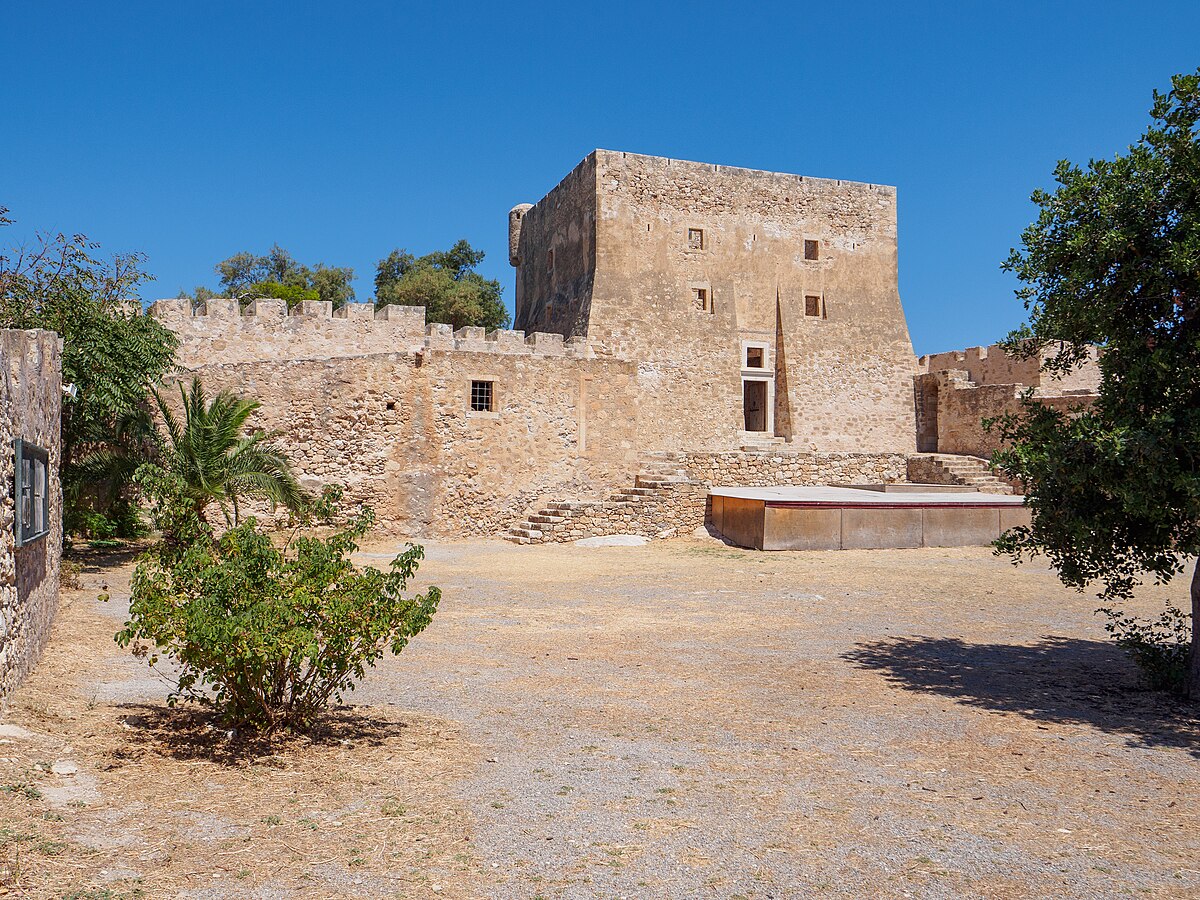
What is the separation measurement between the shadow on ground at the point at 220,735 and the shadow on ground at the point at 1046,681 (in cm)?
444

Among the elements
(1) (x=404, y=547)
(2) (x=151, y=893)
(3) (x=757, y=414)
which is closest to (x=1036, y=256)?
(2) (x=151, y=893)

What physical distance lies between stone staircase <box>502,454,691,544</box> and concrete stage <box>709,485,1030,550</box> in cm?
169

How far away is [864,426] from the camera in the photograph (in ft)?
97.8

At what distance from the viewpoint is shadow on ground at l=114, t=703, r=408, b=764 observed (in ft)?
18.2

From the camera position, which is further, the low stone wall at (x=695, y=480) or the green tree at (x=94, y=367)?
the low stone wall at (x=695, y=480)

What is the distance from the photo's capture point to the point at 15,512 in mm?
6559

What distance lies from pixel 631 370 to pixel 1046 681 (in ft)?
53.1

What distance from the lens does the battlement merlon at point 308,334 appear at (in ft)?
72.4

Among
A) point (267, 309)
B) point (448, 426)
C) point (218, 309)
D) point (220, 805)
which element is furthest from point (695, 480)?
point (220, 805)

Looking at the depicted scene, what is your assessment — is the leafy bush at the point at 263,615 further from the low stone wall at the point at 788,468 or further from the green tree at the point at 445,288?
the green tree at the point at 445,288

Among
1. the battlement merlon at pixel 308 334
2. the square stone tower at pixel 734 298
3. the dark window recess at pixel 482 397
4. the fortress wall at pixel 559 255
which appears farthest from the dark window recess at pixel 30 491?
the fortress wall at pixel 559 255

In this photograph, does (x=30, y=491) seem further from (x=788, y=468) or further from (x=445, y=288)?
(x=445, y=288)

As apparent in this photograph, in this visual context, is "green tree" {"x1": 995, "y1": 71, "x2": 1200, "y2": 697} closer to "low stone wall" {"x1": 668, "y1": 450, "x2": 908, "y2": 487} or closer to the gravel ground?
the gravel ground

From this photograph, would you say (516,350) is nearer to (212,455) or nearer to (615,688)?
(212,455)
